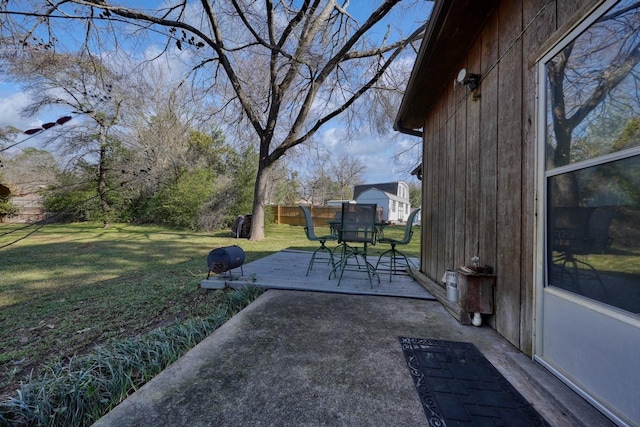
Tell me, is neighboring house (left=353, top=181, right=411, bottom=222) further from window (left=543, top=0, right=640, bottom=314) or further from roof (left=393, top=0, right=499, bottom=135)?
window (left=543, top=0, right=640, bottom=314)

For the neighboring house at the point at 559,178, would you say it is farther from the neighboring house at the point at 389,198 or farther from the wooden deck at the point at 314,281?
the neighboring house at the point at 389,198

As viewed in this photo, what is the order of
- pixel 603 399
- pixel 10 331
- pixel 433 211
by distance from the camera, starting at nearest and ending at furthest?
1. pixel 603 399
2. pixel 10 331
3. pixel 433 211

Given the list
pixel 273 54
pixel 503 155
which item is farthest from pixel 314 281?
pixel 273 54

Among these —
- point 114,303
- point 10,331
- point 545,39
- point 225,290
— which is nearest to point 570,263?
point 545,39

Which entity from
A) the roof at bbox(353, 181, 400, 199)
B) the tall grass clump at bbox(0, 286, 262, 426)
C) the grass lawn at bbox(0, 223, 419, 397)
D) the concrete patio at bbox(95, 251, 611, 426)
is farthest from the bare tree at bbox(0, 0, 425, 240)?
the roof at bbox(353, 181, 400, 199)

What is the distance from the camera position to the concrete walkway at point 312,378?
1.21m

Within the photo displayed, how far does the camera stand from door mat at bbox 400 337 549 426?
1.20 meters

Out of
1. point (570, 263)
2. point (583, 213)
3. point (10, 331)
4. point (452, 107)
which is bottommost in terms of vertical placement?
point (10, 331)

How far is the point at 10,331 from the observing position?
2428 millimetres

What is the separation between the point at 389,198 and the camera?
24344mm

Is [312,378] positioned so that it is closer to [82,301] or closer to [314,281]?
[314,281]

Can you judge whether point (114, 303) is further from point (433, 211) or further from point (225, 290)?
point (433, 211)

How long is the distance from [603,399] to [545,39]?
191cm

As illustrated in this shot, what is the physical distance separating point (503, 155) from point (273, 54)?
739cm
